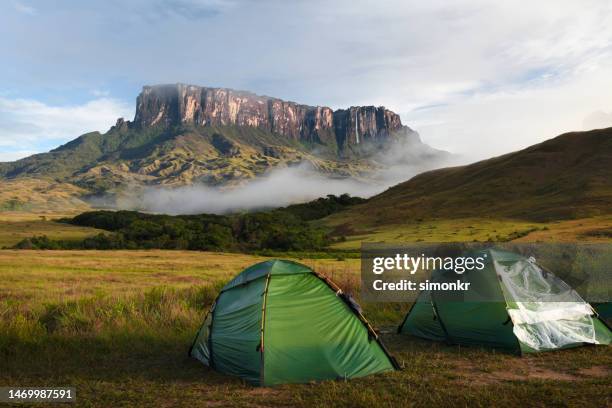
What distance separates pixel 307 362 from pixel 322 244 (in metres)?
91.7

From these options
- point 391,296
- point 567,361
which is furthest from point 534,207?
point 567,361

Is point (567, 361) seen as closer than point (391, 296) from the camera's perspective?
Yes

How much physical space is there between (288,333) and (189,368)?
2.67m

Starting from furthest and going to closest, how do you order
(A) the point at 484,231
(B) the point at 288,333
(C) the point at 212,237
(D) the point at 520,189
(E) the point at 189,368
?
(D) the point at 520,189 → (C) the point at 212,237 → (A) the point at 484,231 → (E) the point at 189,368 → (B) the point at 288,333

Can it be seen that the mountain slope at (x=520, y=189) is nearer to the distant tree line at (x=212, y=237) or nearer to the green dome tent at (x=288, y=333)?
the distant tree line at (x=212, y=237)

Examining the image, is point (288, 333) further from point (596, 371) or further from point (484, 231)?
point (484, 231)

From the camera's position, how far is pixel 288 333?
1078 centimetres

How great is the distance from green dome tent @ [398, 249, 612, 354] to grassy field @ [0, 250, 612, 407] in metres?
0.44

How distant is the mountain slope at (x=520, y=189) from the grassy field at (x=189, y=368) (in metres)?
84.3

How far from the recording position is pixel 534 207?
100312 millimetres

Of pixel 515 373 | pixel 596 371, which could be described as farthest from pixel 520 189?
pixel 515 373

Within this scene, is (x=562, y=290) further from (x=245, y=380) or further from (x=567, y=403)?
(x=245, y=380)

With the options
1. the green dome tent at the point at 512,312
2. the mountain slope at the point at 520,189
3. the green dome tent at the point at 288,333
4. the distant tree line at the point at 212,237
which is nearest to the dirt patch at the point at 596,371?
the green dome tent at the point at 512,312

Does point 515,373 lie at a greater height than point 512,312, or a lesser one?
lesser
